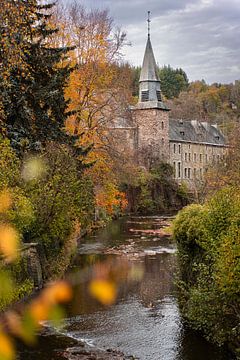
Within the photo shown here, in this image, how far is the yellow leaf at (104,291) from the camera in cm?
1691

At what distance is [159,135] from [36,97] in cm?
4086

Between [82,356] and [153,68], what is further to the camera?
[153,68]

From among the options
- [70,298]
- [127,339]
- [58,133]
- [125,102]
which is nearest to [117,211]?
[125,102]

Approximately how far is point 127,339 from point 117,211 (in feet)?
100

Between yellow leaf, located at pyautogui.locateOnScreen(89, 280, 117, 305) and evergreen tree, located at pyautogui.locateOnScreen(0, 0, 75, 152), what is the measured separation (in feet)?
18.9

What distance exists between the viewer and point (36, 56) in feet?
73.6

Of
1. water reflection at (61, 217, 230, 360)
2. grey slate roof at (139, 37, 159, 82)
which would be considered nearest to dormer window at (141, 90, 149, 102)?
grey slate roof at (139, 37, 159, 82)

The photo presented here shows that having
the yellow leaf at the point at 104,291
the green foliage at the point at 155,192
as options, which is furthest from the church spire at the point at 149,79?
the yellow leaf at the point at 104,291

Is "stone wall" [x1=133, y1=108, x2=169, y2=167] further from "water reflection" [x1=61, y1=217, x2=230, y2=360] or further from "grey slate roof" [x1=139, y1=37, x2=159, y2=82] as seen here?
"water reflection" [x1=61, y1=217, x2=230, y2=360]

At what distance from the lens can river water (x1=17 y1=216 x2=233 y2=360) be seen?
12.7 meters

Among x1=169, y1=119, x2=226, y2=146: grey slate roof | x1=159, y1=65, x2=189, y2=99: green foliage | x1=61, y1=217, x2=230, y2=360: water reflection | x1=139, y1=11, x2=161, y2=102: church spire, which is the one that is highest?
x1=159, y1=65, x2=189, y2=99: green foliage

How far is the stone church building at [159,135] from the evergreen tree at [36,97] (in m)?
27.9

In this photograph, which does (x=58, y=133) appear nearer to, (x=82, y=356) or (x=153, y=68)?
(x=82, y=356)

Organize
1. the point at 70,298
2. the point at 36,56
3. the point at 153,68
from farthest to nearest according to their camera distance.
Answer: the point at 153,68 → the point at 36,56 → the point at 70,298
